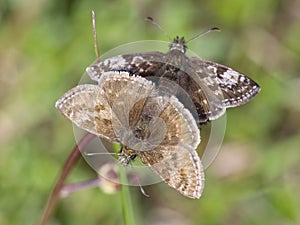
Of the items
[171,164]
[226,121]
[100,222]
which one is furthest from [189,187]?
[226,121]

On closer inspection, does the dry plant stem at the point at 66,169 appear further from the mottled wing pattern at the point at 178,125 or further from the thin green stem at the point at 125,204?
the mottled wing pattern at the point at 178,125

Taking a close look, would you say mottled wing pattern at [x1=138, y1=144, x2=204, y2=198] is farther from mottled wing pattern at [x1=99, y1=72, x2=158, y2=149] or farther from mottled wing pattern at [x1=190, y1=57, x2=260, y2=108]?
mottled wing pattern at [x1=190, y1=57, x2=260, y2=108]

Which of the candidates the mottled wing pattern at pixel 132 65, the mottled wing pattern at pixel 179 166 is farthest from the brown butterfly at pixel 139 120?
the mottled wing pattern at pixel 132 65

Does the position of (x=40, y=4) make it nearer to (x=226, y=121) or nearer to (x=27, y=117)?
(x=27, y=117)

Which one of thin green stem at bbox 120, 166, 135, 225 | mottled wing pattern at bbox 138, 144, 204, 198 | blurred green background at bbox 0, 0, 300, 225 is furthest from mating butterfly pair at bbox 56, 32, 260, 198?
blurred green background at bbox 0, 0, 300, 225

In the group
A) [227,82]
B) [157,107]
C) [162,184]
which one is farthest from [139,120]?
[162,184]
